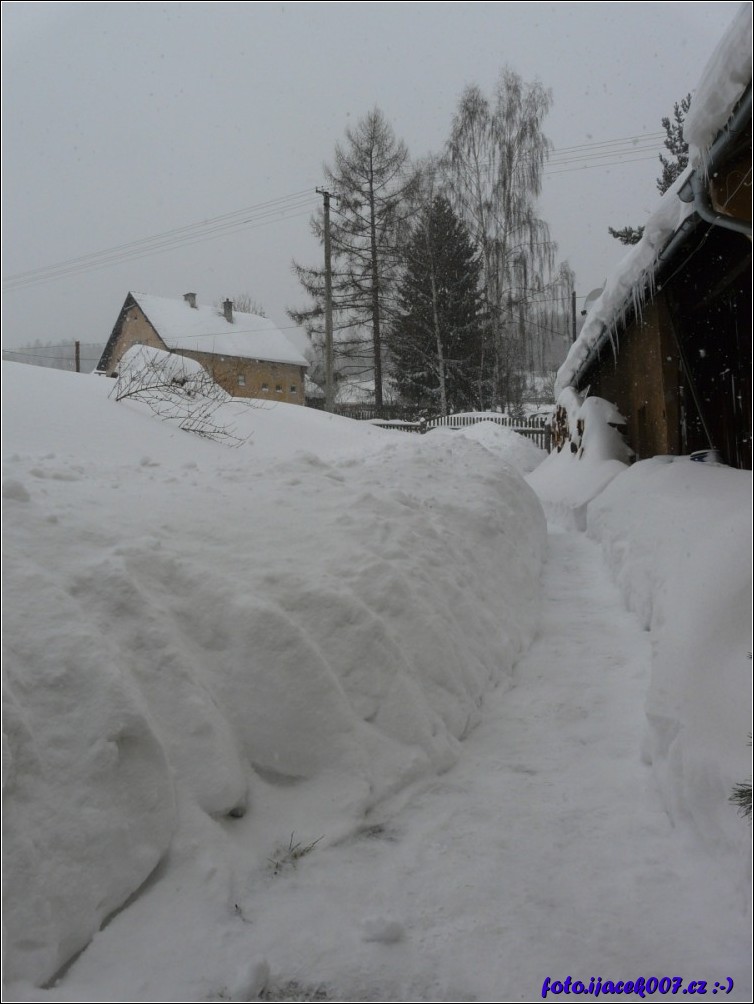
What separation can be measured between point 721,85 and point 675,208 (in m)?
2.51

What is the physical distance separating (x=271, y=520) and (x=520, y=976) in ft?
7.79

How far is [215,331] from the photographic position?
24.5 m

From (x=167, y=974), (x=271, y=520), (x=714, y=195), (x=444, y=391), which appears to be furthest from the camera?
(x=444, y=391)

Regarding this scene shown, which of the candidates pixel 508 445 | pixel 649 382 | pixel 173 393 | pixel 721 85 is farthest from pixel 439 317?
pixel 721 85

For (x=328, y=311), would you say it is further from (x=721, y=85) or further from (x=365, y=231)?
(x=721, y=85)

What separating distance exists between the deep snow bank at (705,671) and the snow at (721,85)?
1.98 m

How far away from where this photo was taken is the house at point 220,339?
19781mm

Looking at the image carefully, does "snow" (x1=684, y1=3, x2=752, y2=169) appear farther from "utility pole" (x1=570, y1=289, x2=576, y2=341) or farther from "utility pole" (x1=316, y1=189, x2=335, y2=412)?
"utility pole" (x1=570, y1=289, x2=576, y2=341)

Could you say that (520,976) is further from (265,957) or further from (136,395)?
(136,395)

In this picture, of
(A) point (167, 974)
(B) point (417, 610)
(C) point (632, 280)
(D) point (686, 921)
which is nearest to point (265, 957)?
(A) point (167, 974)

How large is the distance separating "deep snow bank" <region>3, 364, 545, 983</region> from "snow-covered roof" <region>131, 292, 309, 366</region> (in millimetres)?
13500

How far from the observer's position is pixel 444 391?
24.2m

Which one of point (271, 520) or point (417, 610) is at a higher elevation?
point (271, 520)

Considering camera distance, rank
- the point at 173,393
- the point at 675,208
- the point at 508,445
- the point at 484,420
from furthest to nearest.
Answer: the point at 484,420, the point at 508,445, the point at 173,393, the point at 675,208
